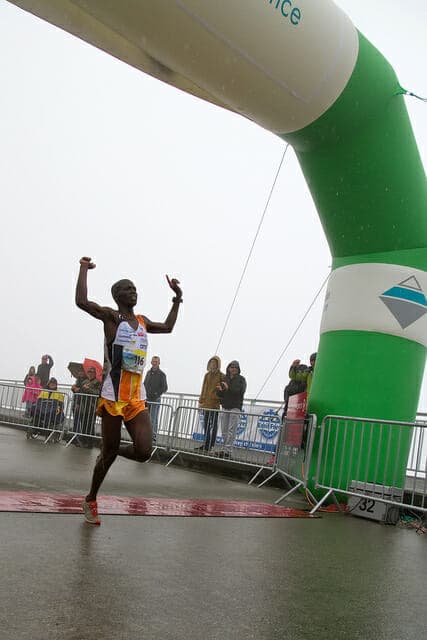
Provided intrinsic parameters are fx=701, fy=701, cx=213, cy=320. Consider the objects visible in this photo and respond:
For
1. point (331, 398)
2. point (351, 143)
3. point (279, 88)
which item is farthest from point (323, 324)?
point (279, 88)

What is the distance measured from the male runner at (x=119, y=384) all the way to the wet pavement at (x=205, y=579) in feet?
1.72

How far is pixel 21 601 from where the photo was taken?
3025 mm

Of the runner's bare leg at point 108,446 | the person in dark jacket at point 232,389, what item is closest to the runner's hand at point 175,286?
the runner's bare leg at point 108,446

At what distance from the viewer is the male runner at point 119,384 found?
5.48 m

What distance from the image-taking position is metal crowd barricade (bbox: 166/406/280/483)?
1158cm

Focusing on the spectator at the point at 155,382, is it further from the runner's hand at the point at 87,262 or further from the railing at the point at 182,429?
the runner's hand at the point at 87,262

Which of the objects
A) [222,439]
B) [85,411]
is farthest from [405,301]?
[85,411]

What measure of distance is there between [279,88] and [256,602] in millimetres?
5619

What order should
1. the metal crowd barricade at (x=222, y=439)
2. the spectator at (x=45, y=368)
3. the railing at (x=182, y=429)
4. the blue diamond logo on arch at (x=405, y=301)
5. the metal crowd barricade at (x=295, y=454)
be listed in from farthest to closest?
the spectator at (x=45, y=368) < the railing at (x=182, y=429) < the metal crowd barricade at (x=222, y=439) < the metal crowd barricade at (x=295, y=454) < the blue diamond logo on arch at (x=405, y=301)

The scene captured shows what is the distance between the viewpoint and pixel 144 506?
6.57m

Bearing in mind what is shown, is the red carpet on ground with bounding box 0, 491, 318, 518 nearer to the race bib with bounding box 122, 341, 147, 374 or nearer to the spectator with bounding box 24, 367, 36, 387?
the race bib with bounding box 122, 341, 147, 374

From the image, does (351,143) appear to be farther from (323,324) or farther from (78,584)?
(78,584)

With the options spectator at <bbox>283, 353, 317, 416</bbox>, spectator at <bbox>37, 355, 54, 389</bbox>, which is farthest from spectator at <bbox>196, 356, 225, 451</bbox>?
spectator at <bbox>37, 355, 54, 389</bbox>

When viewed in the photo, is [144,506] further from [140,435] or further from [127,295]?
[127,295]
